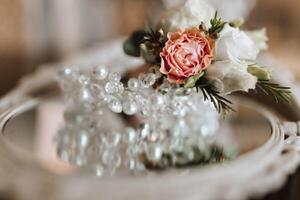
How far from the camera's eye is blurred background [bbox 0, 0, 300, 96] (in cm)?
164

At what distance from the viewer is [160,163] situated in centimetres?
83

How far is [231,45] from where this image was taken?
32.1 inches

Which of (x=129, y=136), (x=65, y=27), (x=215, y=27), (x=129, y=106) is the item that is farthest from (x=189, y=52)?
(x=65, y=27)

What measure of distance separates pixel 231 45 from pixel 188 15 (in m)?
0.12

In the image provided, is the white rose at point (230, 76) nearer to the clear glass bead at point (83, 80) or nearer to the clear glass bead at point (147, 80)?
the clear glass bead at point (147, 80)

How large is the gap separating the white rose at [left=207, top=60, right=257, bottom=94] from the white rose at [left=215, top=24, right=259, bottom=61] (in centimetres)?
2

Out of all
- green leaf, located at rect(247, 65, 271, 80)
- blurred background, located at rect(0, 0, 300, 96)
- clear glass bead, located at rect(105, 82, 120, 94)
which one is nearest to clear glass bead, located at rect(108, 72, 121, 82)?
clear glass bead, located at rect(105, 82, 120, 94)

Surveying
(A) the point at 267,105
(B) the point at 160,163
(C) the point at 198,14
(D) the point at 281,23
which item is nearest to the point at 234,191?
(B) the point at 160,163

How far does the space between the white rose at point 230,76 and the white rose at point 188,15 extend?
86 millimetres

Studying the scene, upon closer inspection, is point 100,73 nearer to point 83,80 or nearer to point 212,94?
point 83,80

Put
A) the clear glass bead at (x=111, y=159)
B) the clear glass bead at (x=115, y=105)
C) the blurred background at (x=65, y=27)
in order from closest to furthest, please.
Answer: the clear glass bead at (x=111, y=159)
the clear glass bead at (x=115, y=105)
the blurred background at (x=65, y=27)

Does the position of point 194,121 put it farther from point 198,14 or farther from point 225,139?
point 198,14

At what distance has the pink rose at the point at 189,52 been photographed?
0.79 metres

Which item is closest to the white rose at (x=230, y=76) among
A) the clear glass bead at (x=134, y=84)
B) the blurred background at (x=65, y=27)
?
the clear glass bead at (x=134, y=84)
